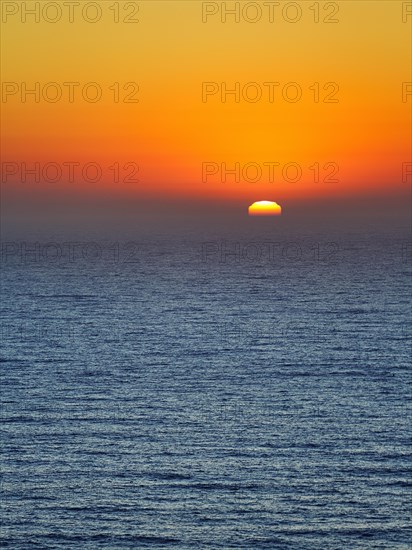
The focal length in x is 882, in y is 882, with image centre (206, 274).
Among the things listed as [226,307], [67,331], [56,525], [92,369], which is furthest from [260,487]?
[226,307]

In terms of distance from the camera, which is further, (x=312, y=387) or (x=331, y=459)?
(x=312, y=387)

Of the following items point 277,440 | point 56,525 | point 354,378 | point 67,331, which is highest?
point 67,331

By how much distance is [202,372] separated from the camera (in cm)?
11019

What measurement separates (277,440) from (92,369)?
39.0 metres

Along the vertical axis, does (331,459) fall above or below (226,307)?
below

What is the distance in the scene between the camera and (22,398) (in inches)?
3543

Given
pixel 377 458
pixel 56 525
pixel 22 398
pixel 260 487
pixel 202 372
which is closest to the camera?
pixel 56 525

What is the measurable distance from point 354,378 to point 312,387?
773 cm

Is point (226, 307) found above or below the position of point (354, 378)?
above

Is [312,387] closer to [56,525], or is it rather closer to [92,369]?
[92,369]

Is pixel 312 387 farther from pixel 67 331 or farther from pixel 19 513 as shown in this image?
pixel 67 331

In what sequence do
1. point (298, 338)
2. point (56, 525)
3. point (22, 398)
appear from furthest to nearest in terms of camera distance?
point (298, 338), point (22, 398), point (56, 525)

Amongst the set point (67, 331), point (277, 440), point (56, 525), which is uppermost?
point (67, 331)

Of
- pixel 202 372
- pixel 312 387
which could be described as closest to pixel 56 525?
pixel 312 387
